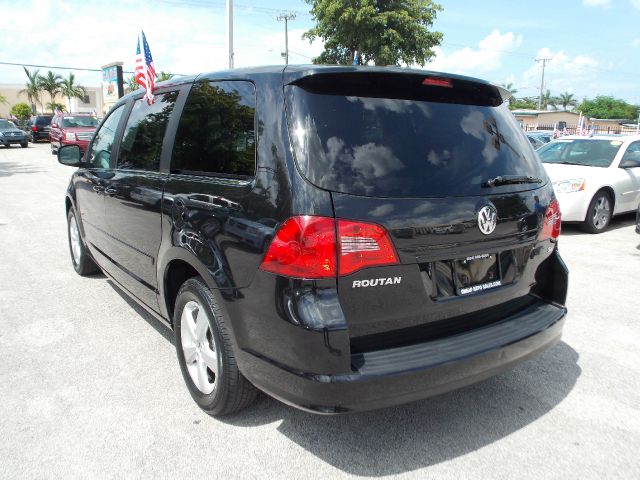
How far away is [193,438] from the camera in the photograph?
8.66ft

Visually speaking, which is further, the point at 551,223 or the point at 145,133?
Answer: the point at 145,133

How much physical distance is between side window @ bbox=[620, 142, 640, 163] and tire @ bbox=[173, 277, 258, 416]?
8161 millimetres

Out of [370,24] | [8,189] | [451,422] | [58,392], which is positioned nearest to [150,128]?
[58,392]

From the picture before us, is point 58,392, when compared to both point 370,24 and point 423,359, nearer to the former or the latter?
point 423,359

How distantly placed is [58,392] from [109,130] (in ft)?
7.37

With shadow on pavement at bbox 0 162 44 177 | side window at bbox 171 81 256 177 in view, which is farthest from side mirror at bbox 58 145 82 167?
shadow on pavement at bbox 0 162 44 177

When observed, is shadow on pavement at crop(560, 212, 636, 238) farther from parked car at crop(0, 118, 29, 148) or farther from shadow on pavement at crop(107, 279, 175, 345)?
parked car at crop(0, 118, 29, 148)

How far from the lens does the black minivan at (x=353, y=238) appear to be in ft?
6.89

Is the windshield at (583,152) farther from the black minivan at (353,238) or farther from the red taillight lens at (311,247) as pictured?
the red taillight lens at (311,247)

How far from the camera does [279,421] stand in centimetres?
279

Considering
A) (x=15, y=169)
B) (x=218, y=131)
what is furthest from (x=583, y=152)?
(x=15, y=169)

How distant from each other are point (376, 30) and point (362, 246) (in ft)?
74.8

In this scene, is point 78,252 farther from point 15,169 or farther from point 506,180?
point 15,169

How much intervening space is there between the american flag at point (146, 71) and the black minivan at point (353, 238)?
78cm
